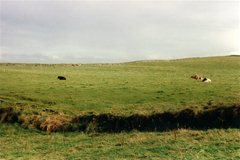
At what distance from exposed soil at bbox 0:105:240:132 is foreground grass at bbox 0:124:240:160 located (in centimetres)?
129

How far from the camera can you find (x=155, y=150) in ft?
60.5

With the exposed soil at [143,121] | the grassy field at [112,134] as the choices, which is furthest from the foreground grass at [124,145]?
the exposed soil at [143,121]

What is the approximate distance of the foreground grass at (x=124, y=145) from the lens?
1779 centimetres

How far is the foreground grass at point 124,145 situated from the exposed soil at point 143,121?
4.23 feet

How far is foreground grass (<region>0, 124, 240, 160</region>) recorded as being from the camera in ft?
58.4

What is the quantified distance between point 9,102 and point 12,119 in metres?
3.78

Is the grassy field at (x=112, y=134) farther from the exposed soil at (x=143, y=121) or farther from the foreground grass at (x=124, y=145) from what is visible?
the exposed soil at (x=143, y=121)

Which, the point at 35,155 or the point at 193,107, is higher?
the point at 193,107

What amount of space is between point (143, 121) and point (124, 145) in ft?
A: 20.4

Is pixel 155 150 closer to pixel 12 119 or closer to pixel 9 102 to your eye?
pixel 12 119

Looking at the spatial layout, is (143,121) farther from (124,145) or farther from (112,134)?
(124,145)

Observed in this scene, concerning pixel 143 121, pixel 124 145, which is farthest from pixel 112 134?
pixel 124 145

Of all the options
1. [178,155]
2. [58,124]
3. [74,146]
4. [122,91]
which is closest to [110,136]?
[74,146]

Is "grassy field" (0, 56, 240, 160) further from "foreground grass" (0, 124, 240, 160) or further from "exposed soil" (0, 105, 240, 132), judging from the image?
"exposed soil" (0, 105, 240, 132)
